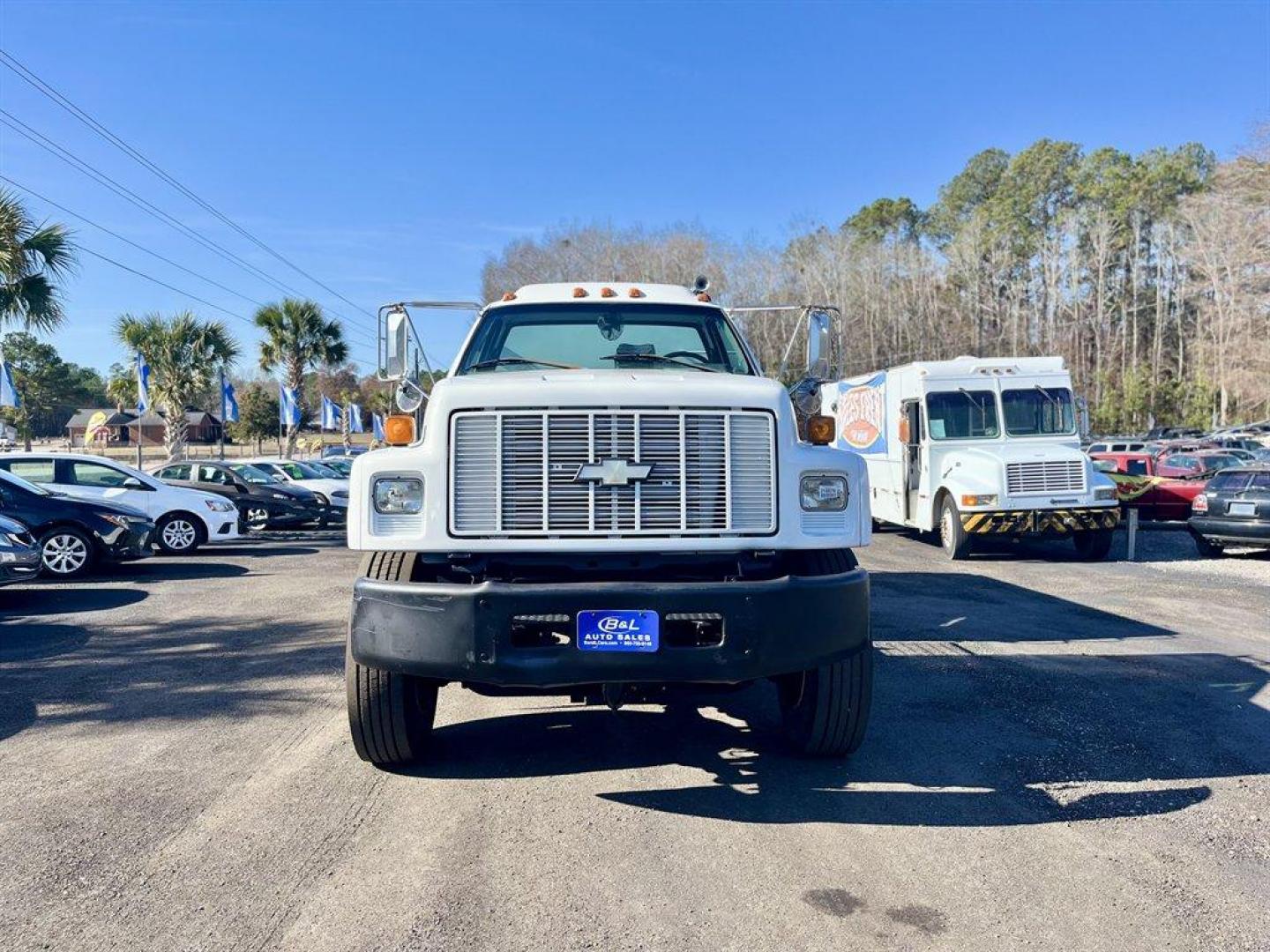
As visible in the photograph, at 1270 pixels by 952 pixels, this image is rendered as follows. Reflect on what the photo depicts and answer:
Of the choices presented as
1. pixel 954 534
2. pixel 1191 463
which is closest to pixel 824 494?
pixel 954 534

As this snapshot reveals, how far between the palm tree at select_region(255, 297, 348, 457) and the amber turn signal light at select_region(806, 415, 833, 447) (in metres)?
34.9

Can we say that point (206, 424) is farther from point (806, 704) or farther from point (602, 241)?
point (806, 704)

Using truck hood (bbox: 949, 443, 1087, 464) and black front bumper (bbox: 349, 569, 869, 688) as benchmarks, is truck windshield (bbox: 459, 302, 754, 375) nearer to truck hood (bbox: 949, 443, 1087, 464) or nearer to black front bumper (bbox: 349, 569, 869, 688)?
black front bumper (bbox: 349, 569, 869, 688)

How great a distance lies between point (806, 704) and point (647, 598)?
138 centimetres

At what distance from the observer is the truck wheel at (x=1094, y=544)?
1401 centimetres

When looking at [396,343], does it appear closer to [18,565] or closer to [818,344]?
[818,344]

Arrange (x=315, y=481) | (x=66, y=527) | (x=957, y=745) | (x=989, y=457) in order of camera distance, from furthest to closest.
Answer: (x=315, y=481) < (x=989, y=457) < (x=66, y=527) < (x=957, y=745)

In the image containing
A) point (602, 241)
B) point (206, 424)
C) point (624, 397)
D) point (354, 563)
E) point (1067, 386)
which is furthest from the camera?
point (206, 424)

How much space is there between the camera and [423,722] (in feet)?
16.1

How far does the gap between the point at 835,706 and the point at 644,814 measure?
3.47ft

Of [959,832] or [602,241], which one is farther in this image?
[602,241]

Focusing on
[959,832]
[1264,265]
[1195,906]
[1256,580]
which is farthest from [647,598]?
[1264,265]

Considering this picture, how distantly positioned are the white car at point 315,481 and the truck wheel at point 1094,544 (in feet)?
44.8

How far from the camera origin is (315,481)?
21.3 metres
